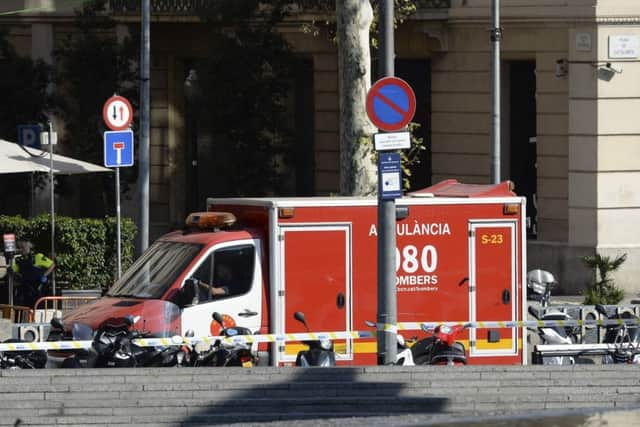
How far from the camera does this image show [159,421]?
12.0m

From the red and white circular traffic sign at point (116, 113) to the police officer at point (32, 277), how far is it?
6.96 ft

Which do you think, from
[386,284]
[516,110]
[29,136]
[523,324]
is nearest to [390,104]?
[386,284]

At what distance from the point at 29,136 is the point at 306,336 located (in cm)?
1148

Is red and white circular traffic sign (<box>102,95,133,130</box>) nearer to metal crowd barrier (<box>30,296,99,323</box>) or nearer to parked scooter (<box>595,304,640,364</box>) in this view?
metal crowd barrier (<box>30,296,99,323</box>)

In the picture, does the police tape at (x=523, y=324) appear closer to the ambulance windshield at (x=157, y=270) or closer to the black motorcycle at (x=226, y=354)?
the black motorcycle at (x=226, y=354)

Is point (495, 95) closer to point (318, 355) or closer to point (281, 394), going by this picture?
point (318, 355)

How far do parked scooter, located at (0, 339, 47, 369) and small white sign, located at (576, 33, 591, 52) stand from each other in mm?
14369

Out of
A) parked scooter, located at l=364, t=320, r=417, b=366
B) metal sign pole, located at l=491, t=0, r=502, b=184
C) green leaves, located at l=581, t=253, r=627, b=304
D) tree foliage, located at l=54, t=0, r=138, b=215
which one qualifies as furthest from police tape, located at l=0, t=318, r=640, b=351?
tree foliage, located at l=54, t=0, r=138, b=215

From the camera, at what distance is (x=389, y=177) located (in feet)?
48.2

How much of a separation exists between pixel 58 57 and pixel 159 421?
21.3 meters

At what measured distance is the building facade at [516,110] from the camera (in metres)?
Result: 25.8

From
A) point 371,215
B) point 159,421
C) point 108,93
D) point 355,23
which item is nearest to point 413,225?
point 371,215

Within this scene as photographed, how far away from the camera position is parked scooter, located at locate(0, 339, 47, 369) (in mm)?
13641

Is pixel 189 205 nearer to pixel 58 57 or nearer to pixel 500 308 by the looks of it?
pixel 58 57
